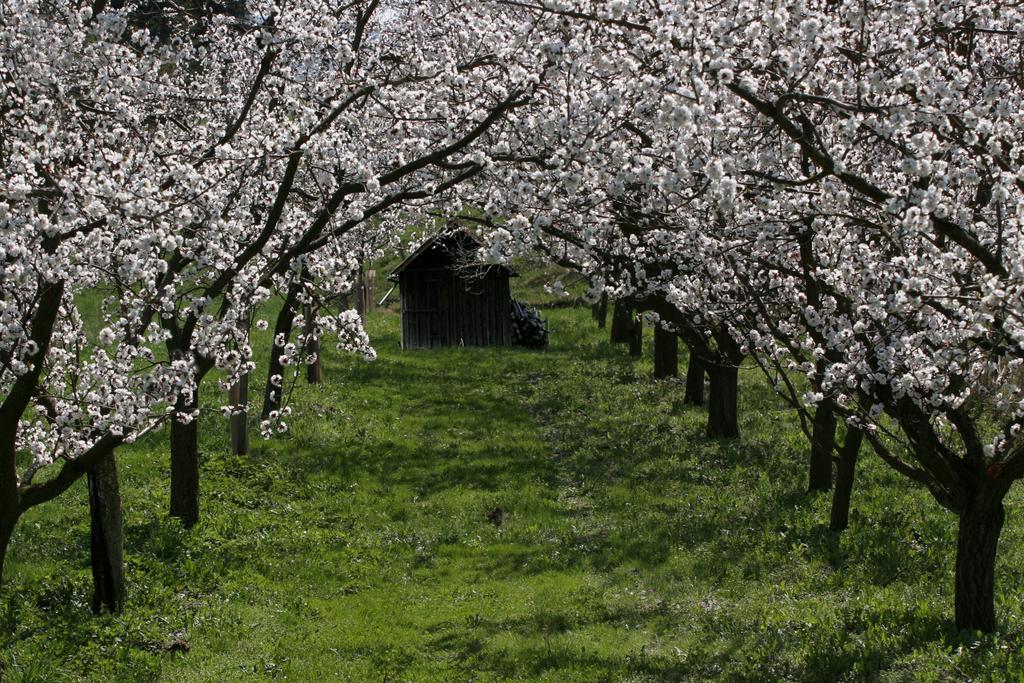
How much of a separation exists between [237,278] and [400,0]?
28.8 ft

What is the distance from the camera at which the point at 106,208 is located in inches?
344

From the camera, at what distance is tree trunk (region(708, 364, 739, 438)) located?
22.7 m

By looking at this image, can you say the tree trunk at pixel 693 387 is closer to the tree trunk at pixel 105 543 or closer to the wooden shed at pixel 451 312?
the wooden shed at pixel 451 312

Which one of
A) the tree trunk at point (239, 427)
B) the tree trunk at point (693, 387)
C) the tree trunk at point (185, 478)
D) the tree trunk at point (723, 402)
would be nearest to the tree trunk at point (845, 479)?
the tree trunk at point (723, 402)

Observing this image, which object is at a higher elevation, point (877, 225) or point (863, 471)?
point (877, 225)

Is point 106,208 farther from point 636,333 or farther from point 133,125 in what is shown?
point 636,333

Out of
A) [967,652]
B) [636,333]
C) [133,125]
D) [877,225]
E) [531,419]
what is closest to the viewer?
[877,225]

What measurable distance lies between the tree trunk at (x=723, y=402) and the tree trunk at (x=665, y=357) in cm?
761

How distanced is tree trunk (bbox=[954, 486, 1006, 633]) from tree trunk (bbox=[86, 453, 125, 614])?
395 inches

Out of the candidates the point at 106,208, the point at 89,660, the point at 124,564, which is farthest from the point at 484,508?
the point at 106,208

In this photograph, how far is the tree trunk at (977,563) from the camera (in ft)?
36.1

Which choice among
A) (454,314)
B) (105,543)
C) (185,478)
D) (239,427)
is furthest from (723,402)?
(454,314)

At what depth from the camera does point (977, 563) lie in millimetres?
11188

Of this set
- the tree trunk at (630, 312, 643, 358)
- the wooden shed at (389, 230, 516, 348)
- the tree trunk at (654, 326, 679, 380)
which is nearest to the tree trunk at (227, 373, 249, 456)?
the tree trunk at (654, 326, 679, 380)
